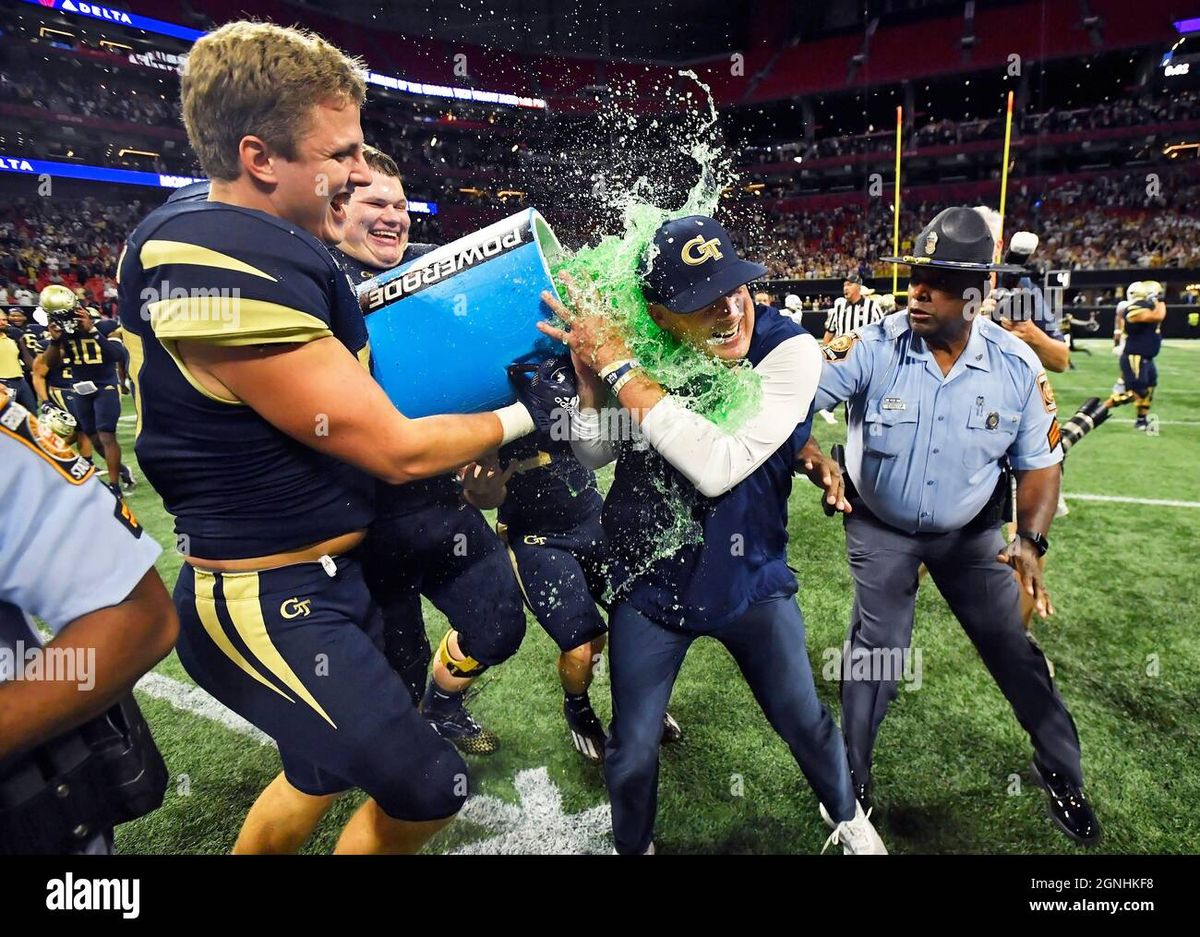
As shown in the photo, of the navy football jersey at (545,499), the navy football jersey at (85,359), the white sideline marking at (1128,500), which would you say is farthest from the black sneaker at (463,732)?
the navy football jersey at (85,359)

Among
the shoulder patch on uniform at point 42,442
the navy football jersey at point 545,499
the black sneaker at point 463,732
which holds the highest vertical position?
the shoulder patch on uniform at point 42,442

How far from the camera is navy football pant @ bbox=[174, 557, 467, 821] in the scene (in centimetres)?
151

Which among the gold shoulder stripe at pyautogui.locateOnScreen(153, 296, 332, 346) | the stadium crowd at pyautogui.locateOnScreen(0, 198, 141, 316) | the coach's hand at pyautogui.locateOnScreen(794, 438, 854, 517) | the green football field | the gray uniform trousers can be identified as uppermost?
the stadium crowd at pyautogui.locateOnScreen(0, 198, 141, 316)

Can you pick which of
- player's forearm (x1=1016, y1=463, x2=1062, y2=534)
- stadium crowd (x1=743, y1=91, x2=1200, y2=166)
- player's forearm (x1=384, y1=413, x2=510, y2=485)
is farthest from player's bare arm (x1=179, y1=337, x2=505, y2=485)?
stadium crowd (x1=743, y1=91, x2=1200, y2=166)

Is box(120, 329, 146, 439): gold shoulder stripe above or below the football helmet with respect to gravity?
below

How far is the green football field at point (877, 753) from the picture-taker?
2.30 metres

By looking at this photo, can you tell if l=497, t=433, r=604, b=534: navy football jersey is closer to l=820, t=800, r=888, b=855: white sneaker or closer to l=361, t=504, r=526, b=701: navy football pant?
l=361, t=504, r=526, b=701: navy football pant

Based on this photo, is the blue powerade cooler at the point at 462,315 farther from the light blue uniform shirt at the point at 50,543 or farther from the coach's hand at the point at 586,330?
the light blue uniform shirt at the point at 50,543

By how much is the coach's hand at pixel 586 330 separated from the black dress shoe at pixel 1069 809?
220 cm

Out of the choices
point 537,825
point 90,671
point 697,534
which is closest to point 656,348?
point 697,534

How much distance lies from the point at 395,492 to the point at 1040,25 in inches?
1415

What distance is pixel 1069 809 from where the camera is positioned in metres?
2.25

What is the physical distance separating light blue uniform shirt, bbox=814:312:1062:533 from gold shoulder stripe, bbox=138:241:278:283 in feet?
5.80
